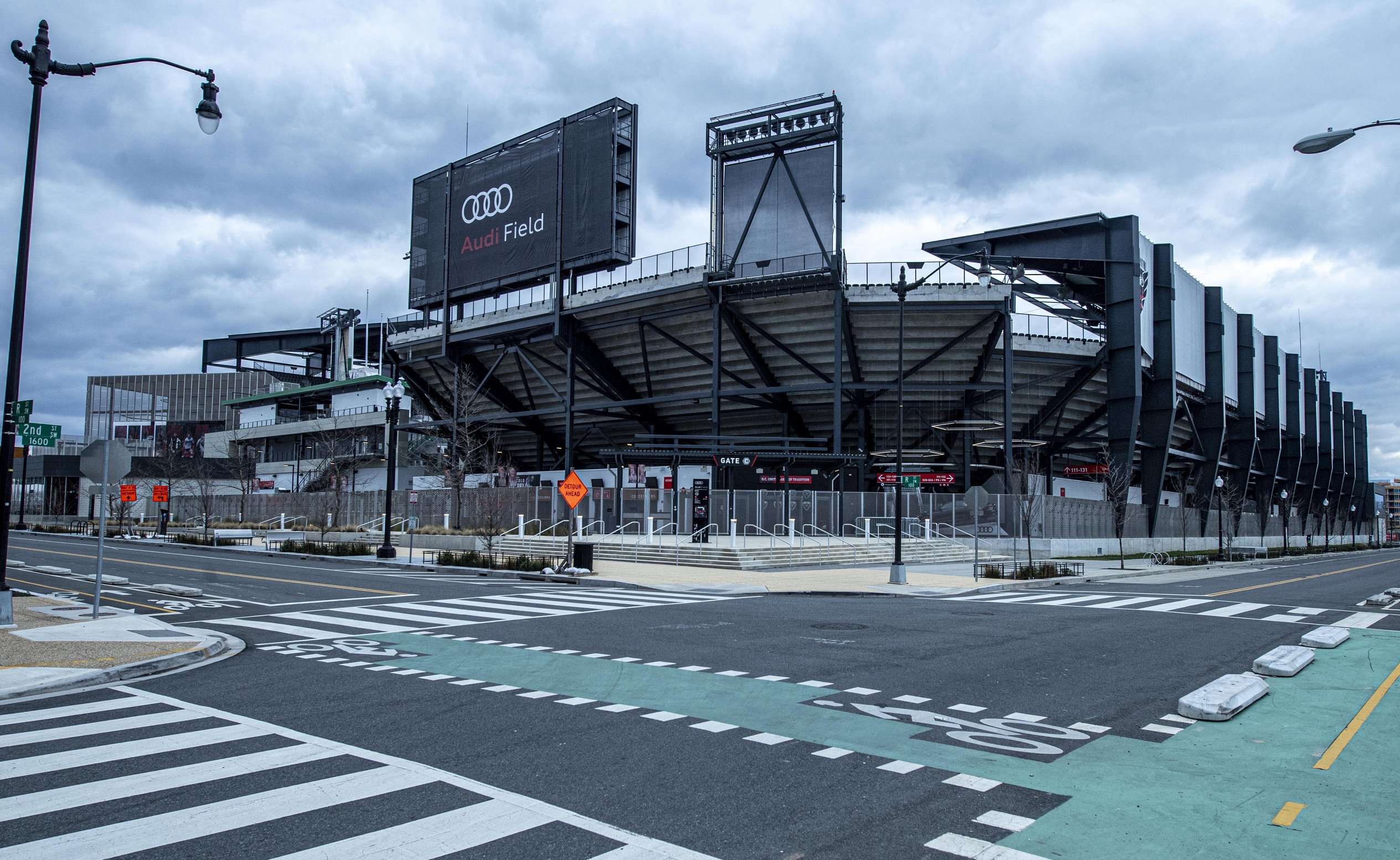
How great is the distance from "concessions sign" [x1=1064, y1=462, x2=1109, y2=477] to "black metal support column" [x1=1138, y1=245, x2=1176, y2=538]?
8.13 ft

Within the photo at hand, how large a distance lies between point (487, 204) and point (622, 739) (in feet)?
173

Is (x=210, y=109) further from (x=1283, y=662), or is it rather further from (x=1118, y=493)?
(x=1118, y=493)

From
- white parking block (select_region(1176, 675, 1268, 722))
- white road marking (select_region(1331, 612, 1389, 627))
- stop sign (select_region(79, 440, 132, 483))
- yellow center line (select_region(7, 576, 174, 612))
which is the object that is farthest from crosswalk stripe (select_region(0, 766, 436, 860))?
white road marking (select_region(1331, 612, 1389, 627))

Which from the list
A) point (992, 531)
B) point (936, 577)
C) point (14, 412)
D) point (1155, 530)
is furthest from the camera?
point (1155, 530)

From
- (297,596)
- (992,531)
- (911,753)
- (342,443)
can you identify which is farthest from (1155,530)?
(342,443)

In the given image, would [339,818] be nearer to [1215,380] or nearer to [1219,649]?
[1219,649]

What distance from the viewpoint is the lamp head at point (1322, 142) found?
11258mm

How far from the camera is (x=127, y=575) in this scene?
25.7 metres

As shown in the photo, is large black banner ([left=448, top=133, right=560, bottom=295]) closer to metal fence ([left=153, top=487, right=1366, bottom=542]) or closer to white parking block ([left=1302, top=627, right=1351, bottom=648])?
metal fence ([left=153, top=487, right=1366, bottom=542])

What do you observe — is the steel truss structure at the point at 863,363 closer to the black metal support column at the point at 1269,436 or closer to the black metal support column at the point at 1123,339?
the black metal support column at the point at 1123,339

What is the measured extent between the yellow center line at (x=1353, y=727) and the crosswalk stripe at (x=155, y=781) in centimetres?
763

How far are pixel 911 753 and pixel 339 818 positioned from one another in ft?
13.5

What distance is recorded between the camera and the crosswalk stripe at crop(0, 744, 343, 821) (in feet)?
18.2

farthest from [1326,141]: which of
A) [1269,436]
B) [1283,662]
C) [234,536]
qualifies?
[1269,436]
